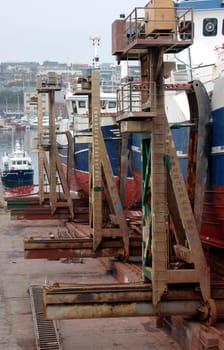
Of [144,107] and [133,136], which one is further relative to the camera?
[133,136]

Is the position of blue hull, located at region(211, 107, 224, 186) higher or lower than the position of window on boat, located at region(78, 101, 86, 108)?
lower

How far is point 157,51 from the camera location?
8.09 metres

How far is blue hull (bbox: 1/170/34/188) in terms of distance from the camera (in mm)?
42469

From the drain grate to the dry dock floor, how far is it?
0.40 ft

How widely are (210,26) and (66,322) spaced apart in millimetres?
8276

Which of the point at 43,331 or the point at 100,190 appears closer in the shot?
the point at 43,331

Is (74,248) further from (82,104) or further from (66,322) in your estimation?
(82,104)

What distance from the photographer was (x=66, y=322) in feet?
33.2

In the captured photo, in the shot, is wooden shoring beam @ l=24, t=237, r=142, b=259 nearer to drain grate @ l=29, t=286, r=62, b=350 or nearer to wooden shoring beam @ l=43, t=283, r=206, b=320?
drain grate @ l=29, t=286, r=62, b=350

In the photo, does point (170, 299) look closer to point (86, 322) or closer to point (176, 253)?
point (176, 253)

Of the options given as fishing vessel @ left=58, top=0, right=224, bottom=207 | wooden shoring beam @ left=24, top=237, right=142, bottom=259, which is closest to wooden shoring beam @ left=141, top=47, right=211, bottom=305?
fishing vessel @ left=58, top=0, right=224, bottom=207

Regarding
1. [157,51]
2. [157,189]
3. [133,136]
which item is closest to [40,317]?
[157,189]

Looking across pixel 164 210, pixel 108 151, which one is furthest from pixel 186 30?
pixel 108 151

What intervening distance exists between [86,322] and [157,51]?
4.34 meters
